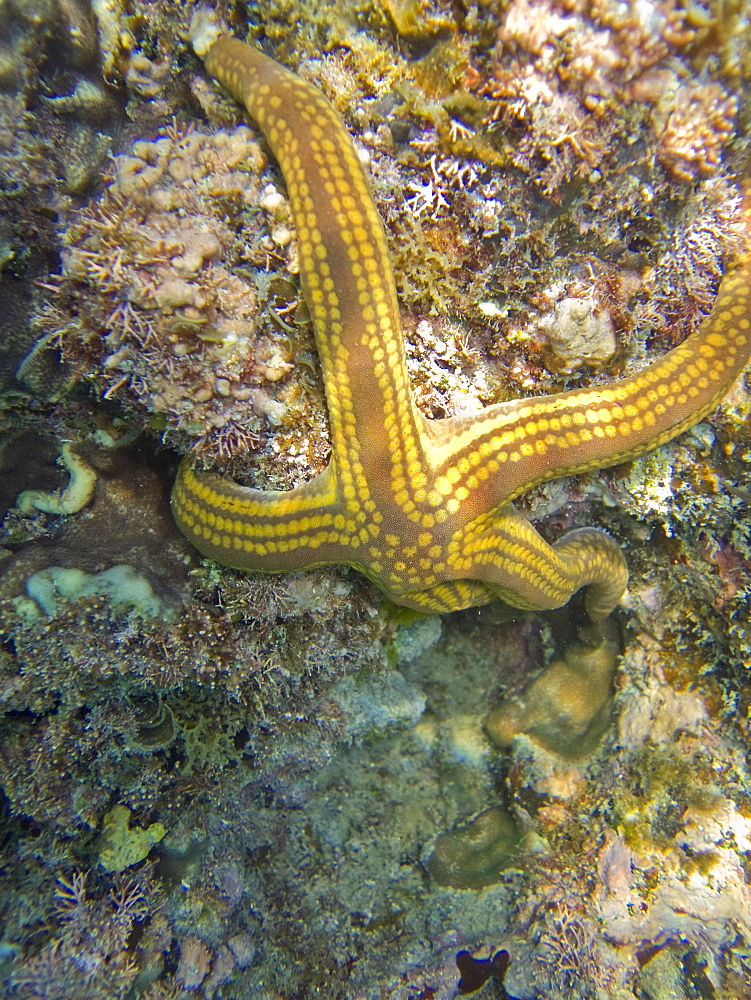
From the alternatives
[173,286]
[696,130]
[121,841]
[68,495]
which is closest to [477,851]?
[121,841]

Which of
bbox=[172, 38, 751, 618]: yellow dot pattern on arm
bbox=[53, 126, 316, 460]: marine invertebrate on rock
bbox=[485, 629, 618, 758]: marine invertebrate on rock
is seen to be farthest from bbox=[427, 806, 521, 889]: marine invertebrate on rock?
bbox=[53, 126, 316, 460]: marine invertebrate on rock

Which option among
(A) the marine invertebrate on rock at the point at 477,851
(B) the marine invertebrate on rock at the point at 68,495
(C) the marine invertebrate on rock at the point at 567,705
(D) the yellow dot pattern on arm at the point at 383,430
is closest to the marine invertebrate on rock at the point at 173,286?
(D) the yellow dot pattern on arm at the point at 383,430

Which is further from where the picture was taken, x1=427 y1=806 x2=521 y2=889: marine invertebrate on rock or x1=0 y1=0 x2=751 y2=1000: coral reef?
x1=427 y1=806 x2=521 y2=889: marine invertebrate on rock

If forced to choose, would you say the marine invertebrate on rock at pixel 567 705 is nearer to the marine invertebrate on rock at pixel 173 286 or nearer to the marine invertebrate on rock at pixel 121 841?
the marine invertebrate on rock at pixel 121 841

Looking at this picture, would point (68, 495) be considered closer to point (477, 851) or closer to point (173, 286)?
point (173, 286)

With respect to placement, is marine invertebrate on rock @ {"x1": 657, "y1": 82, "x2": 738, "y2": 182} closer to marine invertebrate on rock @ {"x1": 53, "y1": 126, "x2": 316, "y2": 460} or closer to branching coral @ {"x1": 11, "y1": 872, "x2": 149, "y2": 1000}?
marine invertebrate on rock @ {"x1": 53, "y1": 126, "x2": 316, "y2": 460}

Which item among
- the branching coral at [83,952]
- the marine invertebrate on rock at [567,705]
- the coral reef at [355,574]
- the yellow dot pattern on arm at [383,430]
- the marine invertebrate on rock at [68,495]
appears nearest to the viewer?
the yellow dot pattern on arm at [383,430]

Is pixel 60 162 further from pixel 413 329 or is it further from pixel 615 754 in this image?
pixel 615 754
